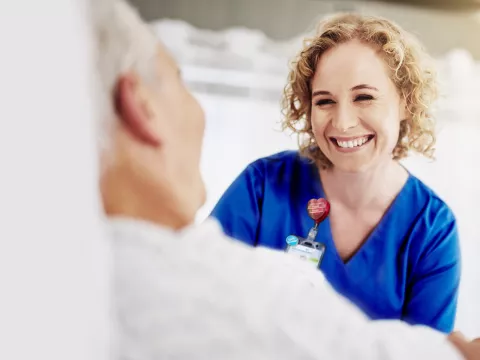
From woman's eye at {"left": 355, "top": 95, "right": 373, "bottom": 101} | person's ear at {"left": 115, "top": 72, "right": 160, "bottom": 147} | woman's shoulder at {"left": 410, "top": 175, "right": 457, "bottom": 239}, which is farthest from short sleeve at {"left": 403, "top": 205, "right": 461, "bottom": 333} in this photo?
person's ear at {"left": 115, "top": 72, "right": 160, "bottom": 147}

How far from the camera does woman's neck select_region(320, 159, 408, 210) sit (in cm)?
119

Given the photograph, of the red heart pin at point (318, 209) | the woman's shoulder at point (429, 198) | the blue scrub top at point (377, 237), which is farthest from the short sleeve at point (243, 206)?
the woman's shoulder at point (429, 198)

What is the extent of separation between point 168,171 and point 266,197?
0.25 m

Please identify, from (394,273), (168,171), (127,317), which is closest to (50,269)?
(127,317)

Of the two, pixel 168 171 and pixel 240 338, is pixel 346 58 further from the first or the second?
pixel 240 338

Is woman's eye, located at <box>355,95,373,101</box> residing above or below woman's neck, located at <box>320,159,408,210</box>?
above

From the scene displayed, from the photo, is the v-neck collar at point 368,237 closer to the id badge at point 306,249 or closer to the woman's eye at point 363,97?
the id badge at point 306,249

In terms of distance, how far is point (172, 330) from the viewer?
995 millimetres


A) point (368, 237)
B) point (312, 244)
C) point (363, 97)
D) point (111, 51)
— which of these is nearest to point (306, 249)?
point (312, 244)

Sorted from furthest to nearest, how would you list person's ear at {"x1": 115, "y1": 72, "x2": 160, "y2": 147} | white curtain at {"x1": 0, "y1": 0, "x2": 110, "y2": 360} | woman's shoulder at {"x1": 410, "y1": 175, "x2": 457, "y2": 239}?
woman's shoulder at {"x1": 410, "y1": 175, "x2": 457, "y2": 239}
person's ear at {"x1": 115, "y1": 72, "x2": 160, "y2": 147}
white curtain at {"x1": 0, "y1": 0, "x2": 110, "y2": 360}

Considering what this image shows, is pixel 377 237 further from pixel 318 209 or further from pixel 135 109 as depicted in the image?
pixel 135 109

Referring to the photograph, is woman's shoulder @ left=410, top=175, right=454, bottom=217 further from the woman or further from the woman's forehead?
the woman's forehead

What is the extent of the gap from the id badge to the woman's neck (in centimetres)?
12

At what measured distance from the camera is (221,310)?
1.00 m
